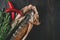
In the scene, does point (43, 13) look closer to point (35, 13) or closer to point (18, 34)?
point (35, 13)

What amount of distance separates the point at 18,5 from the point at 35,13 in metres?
0.12

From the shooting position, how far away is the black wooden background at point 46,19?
1470 millimetres

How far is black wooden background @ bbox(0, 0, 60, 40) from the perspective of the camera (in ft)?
4.82

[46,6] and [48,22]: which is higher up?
[46,6]

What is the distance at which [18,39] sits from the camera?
146 cm

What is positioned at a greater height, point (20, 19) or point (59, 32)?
point (20, 19)

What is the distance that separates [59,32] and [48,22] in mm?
100

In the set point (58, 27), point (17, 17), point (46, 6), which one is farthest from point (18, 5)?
point (58, 27)

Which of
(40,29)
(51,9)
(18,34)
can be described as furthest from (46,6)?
(18,34)

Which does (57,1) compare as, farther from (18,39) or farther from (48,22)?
(18,39)

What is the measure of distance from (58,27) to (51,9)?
5.1 inches

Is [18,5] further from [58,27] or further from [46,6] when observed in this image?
[58,27]

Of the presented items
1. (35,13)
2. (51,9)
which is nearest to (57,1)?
(51,9)

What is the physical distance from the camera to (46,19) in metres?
1.48
